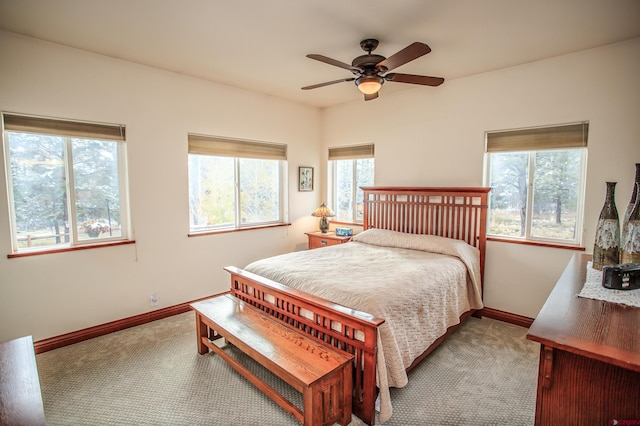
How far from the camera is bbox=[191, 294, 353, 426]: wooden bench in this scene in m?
1.68

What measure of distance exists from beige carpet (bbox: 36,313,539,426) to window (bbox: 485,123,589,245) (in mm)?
1148

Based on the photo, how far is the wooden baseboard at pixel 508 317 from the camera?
319 centimetres

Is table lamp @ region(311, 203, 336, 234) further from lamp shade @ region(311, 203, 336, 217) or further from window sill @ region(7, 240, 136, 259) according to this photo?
window sill @ region(7, 240, 136, 259)

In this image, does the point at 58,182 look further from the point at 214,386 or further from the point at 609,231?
the point at 609,231

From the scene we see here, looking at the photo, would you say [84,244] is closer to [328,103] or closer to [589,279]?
[328,103]

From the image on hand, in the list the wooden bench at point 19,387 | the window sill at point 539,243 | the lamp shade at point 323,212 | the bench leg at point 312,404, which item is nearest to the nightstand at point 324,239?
the lamp shade at point 323,212

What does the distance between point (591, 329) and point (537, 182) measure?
2.46 metres

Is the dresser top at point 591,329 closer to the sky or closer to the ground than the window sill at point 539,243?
closer to the sky

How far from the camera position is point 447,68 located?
3.22 m

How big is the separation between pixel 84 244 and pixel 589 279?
13.0 ft

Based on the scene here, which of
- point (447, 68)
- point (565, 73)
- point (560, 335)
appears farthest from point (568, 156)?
point (560, 335)

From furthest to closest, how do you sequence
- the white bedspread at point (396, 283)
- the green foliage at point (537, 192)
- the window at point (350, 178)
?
the window at point (350, 178)
the green foliage at point (537, 192)
the white bedspread at point (396, 283)

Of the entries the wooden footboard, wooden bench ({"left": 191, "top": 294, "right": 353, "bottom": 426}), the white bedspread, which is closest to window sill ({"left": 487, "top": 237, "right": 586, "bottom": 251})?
the white bedspread

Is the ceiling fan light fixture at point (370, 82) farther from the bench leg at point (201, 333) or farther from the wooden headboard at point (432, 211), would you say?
the bench leg at point (201, 333)
